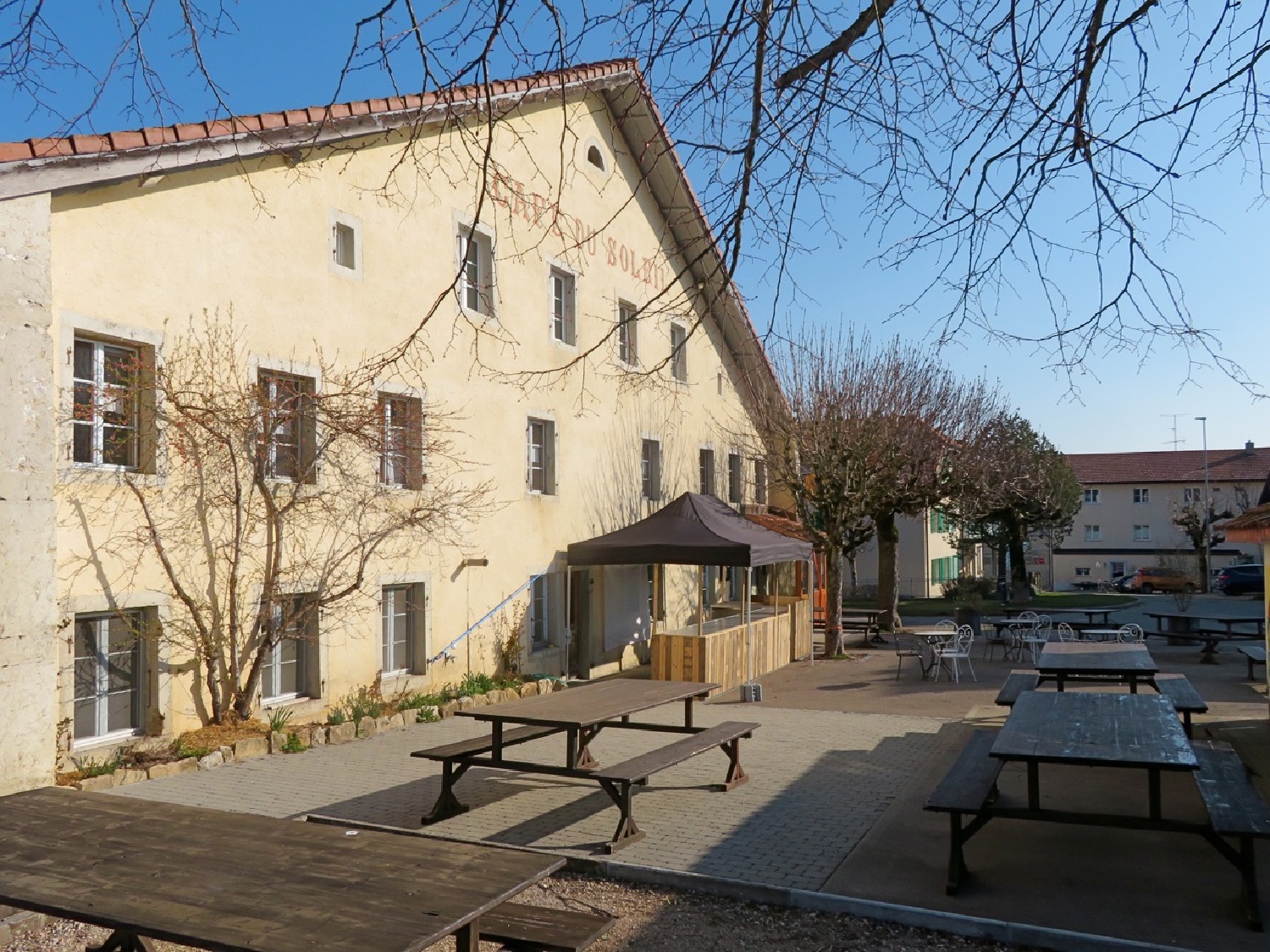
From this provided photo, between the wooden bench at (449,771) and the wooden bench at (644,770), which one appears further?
the wooden bench at (449,771)

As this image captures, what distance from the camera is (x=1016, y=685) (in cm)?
1060

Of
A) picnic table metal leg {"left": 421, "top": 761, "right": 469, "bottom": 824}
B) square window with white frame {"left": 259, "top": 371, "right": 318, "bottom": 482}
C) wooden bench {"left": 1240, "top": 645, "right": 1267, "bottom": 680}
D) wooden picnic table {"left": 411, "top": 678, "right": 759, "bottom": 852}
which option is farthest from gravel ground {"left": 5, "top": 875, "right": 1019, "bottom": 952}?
wooden bench {"left": 1240, "top": 645, "right": 1267, "bottom": 680}

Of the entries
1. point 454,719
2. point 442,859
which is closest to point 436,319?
point 454,719

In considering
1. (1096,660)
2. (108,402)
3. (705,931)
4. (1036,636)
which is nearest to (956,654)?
(1036,636)

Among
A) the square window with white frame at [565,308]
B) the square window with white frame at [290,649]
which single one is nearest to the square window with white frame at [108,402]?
the square window with white frame at [290,649]

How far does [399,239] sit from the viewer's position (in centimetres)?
1312

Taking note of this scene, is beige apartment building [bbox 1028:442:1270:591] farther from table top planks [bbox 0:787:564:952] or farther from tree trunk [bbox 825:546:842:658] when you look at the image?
table top planks [bbox 0:787:564:952]

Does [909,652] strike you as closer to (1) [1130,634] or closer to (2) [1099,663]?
(1) [1130,634]

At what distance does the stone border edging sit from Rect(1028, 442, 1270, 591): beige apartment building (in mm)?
53235

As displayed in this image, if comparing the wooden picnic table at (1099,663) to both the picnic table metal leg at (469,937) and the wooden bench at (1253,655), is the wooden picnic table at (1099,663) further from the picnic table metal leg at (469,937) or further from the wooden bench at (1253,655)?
the picnic table metal leg at (469,937)

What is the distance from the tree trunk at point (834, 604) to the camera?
2081 cm

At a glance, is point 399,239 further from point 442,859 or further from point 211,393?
point 442,859

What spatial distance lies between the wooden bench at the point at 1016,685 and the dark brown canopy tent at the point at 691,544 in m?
4.45

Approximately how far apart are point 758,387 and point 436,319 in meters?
10.6
